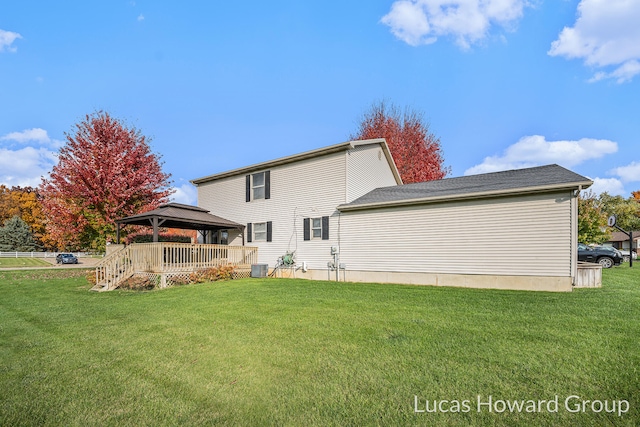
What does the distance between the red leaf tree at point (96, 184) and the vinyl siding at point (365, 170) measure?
1128cm

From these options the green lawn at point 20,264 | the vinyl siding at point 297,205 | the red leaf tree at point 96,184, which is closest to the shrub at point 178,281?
the vinyl siding at point 297,205

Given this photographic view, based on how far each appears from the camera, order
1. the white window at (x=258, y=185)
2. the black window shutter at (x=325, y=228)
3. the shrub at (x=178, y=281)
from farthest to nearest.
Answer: the white window at (x=258, y=185) < the black window shutter at (x=325, y=228) < the shrub at (x=178, y=281)

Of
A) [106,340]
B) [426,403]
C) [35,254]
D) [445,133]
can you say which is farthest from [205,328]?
[35,254]

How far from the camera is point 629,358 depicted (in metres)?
3.79

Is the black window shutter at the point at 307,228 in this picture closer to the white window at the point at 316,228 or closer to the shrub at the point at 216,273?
A: the white window at the point at 316,228

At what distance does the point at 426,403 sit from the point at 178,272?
11505 millimetres

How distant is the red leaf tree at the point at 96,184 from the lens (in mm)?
15250

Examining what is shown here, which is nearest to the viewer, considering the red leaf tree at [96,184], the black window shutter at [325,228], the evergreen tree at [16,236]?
the black window shutter at [325,228]

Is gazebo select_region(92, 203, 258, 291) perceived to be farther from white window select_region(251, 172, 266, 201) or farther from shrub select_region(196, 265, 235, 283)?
white window select_region(251, 172, 266, 201)

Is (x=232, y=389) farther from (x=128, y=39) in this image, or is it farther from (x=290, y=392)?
(x=128, y=39)

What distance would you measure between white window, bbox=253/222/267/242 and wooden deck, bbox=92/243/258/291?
267 centimetres

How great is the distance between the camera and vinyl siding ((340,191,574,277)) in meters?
9.15

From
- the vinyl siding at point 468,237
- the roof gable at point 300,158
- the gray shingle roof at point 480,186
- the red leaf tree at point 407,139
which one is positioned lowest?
the vinyl siding at point 468,237

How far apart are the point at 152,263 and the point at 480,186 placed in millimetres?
12716
